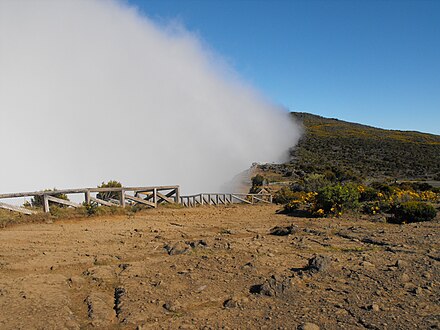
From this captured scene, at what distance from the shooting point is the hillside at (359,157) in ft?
140

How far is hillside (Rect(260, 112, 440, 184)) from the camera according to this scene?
42.8 meters

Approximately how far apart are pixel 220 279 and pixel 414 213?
7499mm

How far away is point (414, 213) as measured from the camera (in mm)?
10469

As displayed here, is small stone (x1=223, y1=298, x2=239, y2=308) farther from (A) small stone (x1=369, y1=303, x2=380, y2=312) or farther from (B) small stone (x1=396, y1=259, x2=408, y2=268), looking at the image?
(B) small stone (x1=396, y1=259, x2=408, y2=268)

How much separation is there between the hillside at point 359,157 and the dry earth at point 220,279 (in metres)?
27.1

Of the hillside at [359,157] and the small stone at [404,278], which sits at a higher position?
the hillside at [359,157]

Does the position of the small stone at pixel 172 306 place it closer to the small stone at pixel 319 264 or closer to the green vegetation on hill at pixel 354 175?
the small stone at pixel 319 264

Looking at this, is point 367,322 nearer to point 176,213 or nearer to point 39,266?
point 39,266

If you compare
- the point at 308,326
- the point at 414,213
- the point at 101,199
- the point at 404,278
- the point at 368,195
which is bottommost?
the point at 308,326

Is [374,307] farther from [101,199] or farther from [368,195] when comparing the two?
[368,195]

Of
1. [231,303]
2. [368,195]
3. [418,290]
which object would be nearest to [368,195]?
[368,195]

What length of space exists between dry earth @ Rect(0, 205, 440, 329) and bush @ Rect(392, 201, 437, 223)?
1.63m

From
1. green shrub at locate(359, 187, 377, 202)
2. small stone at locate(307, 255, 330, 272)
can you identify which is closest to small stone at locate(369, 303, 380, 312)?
small stone at locate(307, 255, 330, 272)

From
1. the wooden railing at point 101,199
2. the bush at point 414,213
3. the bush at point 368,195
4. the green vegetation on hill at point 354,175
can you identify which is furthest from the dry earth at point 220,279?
the bush at point 368,195
